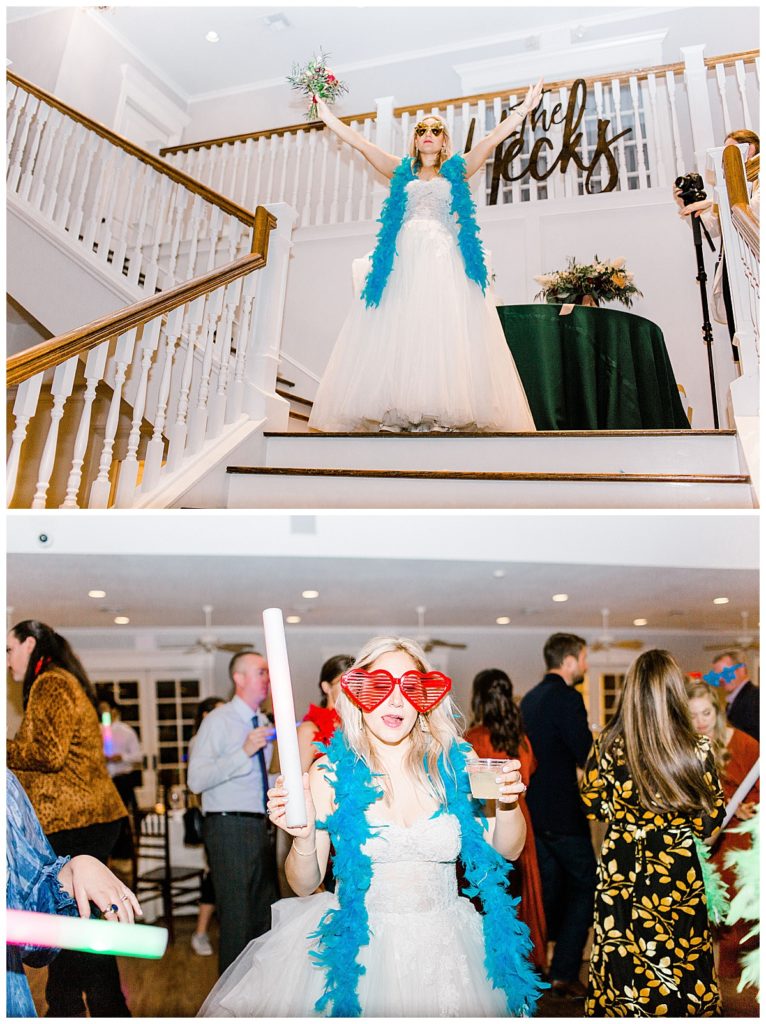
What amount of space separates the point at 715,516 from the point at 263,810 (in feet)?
6.50

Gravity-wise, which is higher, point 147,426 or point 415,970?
point 147,426

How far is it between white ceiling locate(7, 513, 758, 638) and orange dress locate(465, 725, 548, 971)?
0.69 metres

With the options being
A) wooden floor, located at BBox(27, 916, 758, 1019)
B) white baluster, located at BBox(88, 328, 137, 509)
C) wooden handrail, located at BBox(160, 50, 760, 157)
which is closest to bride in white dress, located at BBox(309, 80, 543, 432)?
white baluster, located at BBox(88, 328, 137, 509)

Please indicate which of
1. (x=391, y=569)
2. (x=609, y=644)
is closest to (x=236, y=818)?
(x=391, y=569)

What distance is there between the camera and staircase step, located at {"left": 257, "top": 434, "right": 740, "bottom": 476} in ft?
8.30

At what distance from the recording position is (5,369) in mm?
1920

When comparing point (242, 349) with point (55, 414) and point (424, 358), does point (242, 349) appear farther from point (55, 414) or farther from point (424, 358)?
point (55, 414)

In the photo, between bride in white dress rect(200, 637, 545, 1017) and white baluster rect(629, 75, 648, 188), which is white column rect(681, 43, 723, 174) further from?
bride in white dress rect(200, 637, 545, 1017)

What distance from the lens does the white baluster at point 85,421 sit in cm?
218

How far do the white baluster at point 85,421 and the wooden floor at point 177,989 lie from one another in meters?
1.69

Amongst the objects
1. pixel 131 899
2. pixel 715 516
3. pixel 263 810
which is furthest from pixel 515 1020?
pixel 263 810

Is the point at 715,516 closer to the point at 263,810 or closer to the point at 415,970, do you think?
the point at 415,970

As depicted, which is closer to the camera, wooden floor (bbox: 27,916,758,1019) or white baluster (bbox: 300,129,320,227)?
wooden floor (bbox: 27,916,758,1019)

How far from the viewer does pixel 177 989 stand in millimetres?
3057
